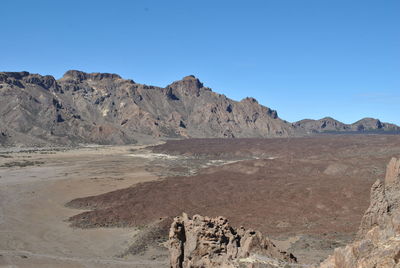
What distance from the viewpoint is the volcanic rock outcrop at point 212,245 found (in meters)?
18.4

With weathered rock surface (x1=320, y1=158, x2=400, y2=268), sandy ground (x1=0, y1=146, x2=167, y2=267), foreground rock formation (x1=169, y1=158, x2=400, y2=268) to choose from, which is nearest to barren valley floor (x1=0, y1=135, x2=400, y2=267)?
sandy ground (x1=0, y1=146, x2=167, y2=267)

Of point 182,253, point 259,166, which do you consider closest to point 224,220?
point 182,253

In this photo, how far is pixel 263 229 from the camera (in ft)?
123

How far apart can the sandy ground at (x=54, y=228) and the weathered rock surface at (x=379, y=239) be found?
16132mm

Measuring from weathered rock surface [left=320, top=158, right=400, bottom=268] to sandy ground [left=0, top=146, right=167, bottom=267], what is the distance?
52.9 ft

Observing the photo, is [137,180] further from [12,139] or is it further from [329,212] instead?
[12,139]

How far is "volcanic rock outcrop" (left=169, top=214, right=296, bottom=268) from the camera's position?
18406mm

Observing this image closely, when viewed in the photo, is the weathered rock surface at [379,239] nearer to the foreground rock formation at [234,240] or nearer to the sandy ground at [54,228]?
the foreground rock formation at [234,240]

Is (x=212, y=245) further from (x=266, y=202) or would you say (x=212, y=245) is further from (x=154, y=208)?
(x=266, y=202)

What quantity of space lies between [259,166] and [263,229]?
157 ft

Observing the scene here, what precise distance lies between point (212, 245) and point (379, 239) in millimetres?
8481

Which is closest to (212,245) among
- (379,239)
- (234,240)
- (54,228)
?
(234,240)

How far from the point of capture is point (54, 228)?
134 feet

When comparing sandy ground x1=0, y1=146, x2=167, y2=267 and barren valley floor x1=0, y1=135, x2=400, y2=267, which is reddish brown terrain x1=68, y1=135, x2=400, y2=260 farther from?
sandy ground x1=0, y1=146, x2=167, y2=267
